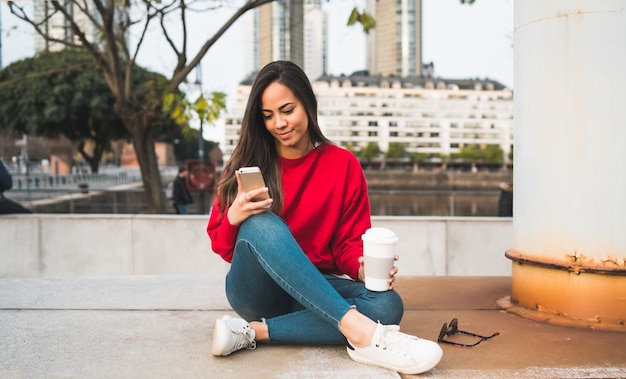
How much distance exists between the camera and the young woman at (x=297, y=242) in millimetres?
2014

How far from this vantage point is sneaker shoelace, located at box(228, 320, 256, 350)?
7.00 feet

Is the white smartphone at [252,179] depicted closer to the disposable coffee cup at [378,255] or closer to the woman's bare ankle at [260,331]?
the disposable coffee cup at [378,255]

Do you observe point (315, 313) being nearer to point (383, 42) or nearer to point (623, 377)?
point (623, 377)

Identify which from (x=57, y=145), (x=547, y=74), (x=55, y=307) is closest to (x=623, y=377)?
(x=547, y=74)

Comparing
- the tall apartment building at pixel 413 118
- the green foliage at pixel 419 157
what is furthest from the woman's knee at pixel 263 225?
the tall apartment building at pixel 413 118

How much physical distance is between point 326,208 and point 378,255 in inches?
18.6

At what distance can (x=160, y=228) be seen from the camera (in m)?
5.84

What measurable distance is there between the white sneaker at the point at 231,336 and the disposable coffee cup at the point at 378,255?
0.49 meters

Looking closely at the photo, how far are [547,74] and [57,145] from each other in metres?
45.1

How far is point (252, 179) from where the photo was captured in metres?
2.02

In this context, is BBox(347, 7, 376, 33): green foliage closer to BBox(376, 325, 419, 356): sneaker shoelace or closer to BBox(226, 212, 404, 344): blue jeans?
BBox(226, 212, 404, 344): blue jeans

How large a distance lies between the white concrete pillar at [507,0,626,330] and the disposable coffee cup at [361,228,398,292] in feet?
3.55

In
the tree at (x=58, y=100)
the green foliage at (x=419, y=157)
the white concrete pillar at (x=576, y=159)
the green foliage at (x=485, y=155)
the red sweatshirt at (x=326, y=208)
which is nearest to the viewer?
the red sweatshirt at (x=326, y=208)

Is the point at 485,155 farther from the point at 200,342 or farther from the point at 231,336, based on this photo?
the point at 231,336
